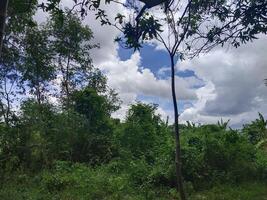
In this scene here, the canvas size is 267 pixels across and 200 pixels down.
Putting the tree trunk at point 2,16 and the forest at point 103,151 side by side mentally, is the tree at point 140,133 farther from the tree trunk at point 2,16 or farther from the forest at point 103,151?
the tree trunk at point 2,16

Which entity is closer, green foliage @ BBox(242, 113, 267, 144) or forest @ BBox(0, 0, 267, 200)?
forest @ BBox(0, 0, 267, 200)

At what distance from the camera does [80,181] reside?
49.1 feet

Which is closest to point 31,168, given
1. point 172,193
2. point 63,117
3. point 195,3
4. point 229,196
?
point 63,117

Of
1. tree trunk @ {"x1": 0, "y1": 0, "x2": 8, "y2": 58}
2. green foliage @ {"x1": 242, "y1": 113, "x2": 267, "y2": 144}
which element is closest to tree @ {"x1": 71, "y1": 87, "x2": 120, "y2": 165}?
green foliage @ {"x1": 242, "y1": 113, "x2": 267, "y2": 144}

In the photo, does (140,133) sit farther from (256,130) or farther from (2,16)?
(2,16)

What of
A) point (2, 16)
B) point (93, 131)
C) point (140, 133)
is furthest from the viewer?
point (93, 131)

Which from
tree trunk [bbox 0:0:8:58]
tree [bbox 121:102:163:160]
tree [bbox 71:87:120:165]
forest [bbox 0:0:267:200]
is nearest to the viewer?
tree trunk [bbox 0:0:8:58]

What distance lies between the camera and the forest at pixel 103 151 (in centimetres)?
1310

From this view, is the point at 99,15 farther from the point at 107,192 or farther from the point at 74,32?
the point at 74,32

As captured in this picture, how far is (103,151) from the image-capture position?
68.5ft

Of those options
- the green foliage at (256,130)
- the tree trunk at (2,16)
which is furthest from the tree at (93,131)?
the tree trunk at (2,16)

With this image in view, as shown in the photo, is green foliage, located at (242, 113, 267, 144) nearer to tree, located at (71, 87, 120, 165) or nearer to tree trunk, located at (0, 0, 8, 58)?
tree, located at (71, 87, 120, 165)

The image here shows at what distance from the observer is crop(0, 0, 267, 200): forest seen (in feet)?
43.0

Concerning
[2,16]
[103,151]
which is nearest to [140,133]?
[103,151]
